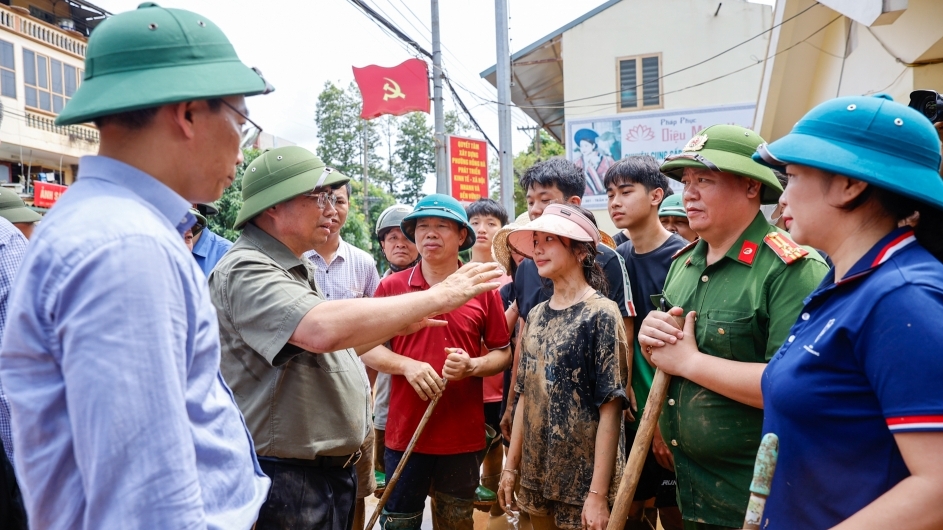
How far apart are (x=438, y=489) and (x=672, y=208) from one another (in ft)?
8.55

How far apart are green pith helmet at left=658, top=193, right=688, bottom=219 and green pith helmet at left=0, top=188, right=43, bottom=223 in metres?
4.31

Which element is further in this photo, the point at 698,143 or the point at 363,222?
the point at 363,222

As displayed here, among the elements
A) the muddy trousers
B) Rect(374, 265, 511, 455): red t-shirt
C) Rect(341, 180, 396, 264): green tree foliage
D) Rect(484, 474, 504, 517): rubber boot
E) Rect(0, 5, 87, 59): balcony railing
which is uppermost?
Rect(0, 5, 87, 59): balcony railing

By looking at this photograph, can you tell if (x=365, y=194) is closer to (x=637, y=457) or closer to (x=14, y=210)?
(x=14, y=210)

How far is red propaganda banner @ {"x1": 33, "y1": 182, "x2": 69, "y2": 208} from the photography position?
19.2 m

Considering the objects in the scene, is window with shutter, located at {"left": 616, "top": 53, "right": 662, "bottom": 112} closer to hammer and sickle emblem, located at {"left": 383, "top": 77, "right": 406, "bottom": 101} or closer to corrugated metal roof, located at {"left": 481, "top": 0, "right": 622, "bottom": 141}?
corrugated metal roof, located at {"left": 481, "top": 0, "right": 622, "bottom": 141}

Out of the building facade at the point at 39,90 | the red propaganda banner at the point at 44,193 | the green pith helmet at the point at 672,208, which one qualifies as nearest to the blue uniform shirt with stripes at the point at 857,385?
the green pith helmet at the point at 672,208

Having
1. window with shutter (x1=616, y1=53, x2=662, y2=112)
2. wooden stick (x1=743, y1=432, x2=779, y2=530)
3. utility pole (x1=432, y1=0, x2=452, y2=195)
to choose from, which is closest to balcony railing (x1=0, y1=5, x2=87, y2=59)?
utility pole (x1=432, y1=0, x2=452, y2=195)

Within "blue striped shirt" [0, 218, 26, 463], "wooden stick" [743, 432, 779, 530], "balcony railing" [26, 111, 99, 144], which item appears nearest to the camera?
"wooden stick" [743, 432, 779, 530]

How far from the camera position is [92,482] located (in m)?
1.14

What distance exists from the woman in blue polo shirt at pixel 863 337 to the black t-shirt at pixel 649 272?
190cm

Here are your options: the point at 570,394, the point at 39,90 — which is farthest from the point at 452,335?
the point at 39,90

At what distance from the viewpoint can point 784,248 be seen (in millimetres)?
2330

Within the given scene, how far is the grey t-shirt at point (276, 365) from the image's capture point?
2338 mm
